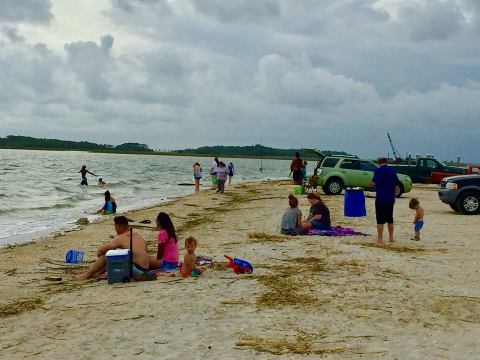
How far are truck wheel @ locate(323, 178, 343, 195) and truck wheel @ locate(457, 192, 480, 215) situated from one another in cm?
809

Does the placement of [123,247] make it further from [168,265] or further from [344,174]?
[344,174]

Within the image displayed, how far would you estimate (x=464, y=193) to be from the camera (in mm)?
17375

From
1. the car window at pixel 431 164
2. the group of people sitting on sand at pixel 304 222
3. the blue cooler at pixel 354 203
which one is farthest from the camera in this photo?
the car window at pixel 431 164

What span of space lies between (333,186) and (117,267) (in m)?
18.2

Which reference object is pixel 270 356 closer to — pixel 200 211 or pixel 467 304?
pixel 467 304

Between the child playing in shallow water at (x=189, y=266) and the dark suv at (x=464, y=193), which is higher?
the dark suv at (x=464, y=193)

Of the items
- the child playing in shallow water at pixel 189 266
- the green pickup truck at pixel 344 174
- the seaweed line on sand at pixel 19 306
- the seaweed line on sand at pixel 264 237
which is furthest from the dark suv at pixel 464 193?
the seaweed line on sand at pixel 19 306

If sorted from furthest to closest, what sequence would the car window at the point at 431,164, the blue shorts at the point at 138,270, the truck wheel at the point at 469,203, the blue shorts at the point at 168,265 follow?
1. the car window at the point at 431,164
2. the truck wheel at the point at 469,203
3. the blue shorts at the point at 168,265
4. the blue shorts at the point at 138,270

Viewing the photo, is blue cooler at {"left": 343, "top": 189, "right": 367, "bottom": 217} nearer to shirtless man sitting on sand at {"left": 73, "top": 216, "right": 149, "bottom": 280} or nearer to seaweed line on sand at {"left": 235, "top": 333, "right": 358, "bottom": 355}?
shirtless man sitting on sand at {"left": 73, "top": 216, "right": 149, "bottom": 280}

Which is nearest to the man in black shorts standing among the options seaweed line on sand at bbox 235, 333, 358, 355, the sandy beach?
the sandy beach

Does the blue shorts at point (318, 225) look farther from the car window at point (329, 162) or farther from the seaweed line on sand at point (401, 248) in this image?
Result: the car window at point (329, 162)

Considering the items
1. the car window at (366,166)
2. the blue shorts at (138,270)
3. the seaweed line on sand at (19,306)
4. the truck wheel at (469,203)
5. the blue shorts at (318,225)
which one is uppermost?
the car window at (366,166)

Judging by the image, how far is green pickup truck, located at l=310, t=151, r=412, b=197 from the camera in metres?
24.7

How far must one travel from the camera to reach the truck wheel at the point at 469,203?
56.5ft
